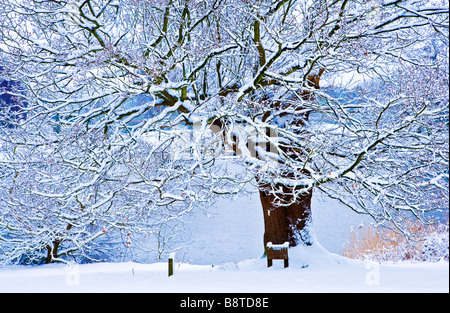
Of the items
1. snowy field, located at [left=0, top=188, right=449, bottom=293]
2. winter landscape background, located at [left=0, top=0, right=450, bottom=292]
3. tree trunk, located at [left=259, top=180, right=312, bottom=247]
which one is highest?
winter landscape background, located at [left=0, top=0, right=450, bottom=292]

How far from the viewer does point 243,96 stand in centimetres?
765

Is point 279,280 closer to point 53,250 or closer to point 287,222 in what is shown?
point 287,222

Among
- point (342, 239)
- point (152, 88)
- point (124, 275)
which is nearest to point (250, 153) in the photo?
point (152, 88)

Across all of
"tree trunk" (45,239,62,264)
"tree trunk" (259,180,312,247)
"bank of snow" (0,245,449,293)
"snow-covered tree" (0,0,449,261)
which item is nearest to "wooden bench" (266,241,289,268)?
"bank of snow" (0,245,449,293)

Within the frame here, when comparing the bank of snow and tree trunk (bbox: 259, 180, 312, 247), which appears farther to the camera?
tree trunk (bbox: 259, 180, 312, 247)

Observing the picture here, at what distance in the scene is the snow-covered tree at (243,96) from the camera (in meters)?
7.07

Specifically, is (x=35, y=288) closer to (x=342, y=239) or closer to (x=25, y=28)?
(x=25, y=28)

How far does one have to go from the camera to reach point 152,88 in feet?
23.8

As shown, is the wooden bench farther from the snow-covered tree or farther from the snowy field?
the snow-covered tree

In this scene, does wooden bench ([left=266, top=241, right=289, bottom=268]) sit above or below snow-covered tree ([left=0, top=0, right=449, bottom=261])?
below

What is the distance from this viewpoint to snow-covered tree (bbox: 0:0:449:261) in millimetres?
7070

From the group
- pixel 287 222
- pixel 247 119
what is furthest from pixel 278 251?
pixel 247 119

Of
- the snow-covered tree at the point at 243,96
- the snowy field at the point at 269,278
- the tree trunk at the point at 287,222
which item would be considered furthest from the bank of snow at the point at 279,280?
the snow-covered tree at the point at 243,96

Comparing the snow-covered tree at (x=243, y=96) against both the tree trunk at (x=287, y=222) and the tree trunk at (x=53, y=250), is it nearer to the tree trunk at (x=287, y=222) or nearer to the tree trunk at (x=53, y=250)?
the tree trunk at (x=287, y=222)
